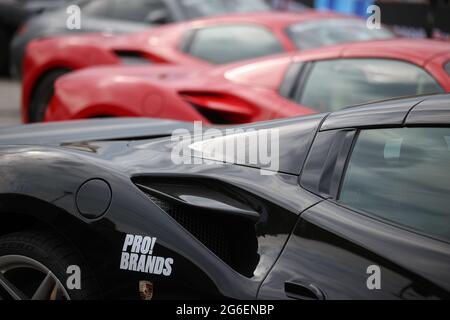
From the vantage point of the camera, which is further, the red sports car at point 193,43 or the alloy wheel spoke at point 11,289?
the red sports car at point 193,43

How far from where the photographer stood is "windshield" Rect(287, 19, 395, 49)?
6.67 meters

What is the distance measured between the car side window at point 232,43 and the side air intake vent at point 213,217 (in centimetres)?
399

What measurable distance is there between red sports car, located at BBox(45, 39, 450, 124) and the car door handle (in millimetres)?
2139

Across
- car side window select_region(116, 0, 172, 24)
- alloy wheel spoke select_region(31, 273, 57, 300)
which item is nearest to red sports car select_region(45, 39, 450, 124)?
alloy wheel spoke select_region(31, 273, 57, 300)

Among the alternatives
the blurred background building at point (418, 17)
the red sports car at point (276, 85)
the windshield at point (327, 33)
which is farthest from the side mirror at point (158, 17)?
the red sports car at point (276, 85)

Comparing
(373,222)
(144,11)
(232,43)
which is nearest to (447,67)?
(373,222)

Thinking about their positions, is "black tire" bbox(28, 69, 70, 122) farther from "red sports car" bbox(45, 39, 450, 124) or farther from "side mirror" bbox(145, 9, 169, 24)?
"red sports car" bbox(45, 39, 450, 124)

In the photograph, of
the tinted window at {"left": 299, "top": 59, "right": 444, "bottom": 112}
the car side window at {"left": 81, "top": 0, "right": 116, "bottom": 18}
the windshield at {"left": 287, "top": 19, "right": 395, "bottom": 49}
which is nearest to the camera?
the tinted window at {"left": 299, "top": 59, "right": 444, "bottom": 112}

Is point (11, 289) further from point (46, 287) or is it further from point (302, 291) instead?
point (302, 291)

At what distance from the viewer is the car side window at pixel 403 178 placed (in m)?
2.43

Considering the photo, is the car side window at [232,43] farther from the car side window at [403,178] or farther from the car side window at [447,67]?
the car side window at [403,178]

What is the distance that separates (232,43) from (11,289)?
4.13 metres

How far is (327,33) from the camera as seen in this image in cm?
675
